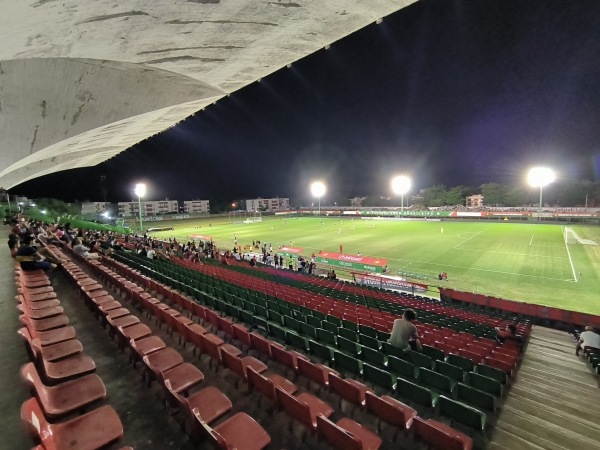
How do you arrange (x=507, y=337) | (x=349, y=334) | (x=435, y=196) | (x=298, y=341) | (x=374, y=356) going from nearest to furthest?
(x=374, y=356) < (x=298, y=341) < (x=349, y=334) < (x=507, y=337) < (x=435, y=196)

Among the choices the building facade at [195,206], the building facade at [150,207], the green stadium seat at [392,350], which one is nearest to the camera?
the green stadium seat at [392,350]

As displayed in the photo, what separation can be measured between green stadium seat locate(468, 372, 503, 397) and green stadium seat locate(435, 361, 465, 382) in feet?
0.50

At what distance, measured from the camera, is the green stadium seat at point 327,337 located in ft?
22.6

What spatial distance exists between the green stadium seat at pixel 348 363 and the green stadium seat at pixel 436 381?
112 cm

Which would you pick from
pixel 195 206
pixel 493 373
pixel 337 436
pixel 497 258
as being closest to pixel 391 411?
pixel 337 436

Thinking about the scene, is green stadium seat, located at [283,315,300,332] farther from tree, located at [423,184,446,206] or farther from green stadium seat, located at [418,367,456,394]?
tree, located at [423,184,446,206]

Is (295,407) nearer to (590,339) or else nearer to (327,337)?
(327,337)

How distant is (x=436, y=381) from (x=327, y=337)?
2521 mm

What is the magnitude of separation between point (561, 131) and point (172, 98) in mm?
87124

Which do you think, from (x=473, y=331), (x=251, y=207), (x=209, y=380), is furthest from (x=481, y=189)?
(x=209, y=380)

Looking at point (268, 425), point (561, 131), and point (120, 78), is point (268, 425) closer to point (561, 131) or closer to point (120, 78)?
point (120, 78)

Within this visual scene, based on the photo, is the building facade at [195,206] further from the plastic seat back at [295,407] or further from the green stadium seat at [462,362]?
the plastic seat back at [295,407]

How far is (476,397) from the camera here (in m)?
4.82

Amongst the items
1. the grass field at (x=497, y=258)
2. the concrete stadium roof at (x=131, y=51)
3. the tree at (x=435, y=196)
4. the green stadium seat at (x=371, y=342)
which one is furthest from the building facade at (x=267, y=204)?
the green stadium seat at (x=371, y=342)
